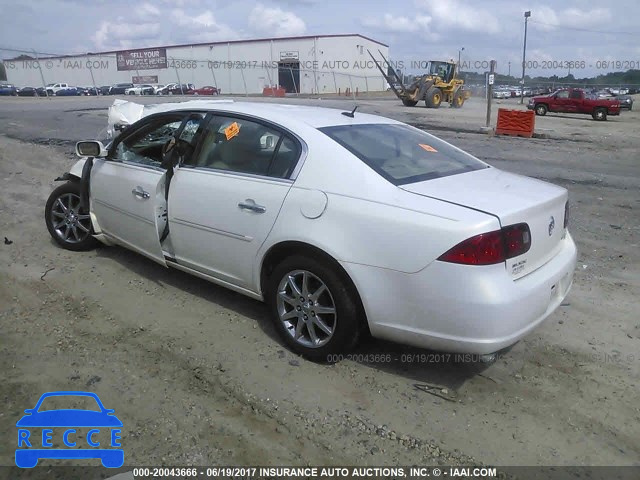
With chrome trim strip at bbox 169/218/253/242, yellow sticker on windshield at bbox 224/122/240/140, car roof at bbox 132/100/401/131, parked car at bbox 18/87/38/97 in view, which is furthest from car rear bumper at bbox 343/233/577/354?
parked car at bbox 18/87/38/97

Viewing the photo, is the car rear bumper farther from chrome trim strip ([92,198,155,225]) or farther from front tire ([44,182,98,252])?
front tire ([44,182,98,252])

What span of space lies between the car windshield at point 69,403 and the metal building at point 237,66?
5086 centimetres

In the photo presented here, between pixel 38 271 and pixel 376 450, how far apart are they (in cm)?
381

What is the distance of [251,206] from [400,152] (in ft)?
3.68

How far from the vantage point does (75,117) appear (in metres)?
19.7

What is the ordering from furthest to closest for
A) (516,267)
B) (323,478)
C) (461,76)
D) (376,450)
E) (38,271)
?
1. (461,76)
2. (38,271)
3. (516,267)
4. (376,450)
5. (323,478)

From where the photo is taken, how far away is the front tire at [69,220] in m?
5.42

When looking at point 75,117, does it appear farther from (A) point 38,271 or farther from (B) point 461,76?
(B) point 461,76

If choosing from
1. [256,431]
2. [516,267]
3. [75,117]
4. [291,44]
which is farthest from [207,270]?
[291,44]

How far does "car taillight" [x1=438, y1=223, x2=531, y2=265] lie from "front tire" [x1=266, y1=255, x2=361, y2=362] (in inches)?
27.5

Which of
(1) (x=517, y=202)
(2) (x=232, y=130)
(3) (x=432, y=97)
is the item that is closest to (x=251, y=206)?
(2) (x=232, y=130)

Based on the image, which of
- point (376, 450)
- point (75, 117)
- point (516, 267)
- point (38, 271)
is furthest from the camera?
point (75, 117)

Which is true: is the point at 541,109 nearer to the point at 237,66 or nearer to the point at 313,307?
the point at 313,307

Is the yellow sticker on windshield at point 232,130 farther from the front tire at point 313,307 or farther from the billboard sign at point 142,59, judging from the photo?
the billboard sign at point 142,59
